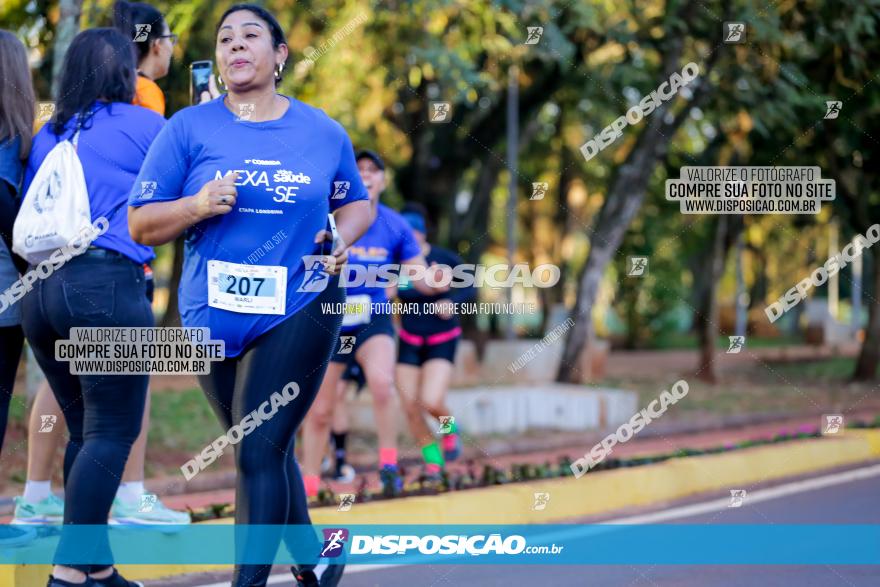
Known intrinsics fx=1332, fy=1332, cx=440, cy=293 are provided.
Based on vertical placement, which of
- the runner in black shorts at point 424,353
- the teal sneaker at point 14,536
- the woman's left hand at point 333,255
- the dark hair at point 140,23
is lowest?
the teal sneaker at point 14,536

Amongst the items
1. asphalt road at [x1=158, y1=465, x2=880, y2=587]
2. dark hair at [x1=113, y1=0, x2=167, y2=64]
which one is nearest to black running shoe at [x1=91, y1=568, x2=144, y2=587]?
asphalt road at [x1=158, y1=465, x2=880, y2=587]

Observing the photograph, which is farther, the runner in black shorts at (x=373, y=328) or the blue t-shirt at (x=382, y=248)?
the blue t-shirt at (x=382, y=248)

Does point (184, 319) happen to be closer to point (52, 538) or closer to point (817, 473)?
point (52, 538)

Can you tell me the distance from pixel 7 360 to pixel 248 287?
1413 millimetres

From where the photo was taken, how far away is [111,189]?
489 cm

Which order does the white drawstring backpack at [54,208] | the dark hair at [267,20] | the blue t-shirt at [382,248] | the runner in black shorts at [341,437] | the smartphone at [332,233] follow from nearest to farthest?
1. the smartphone at [332,233]
2. the dark hair at [267,20]
3. the white drawstring backpack at [54,208]
4. the blue t-shirt at [382,248]
5. the runner in black shorts at [341,437]

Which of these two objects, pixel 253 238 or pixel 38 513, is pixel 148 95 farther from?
pixel 38 513

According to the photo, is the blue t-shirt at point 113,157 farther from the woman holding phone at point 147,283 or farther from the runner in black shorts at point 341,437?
the runner in black shorts at point 341,437

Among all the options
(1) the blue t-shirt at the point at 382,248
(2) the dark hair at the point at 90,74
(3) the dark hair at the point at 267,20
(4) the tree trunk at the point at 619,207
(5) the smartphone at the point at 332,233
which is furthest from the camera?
(4) the tree trunk at the point at 619,207

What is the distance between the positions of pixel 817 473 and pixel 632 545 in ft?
11.2

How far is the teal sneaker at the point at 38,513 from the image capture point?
18.1ft

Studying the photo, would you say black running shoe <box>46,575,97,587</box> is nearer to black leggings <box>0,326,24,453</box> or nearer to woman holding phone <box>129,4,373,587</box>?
black leggings <box>0,326,24,453</box>

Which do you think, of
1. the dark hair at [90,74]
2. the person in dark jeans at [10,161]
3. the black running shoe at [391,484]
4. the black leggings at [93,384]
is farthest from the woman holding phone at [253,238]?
the black running shoe at [391,484]

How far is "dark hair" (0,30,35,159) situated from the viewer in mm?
5059
